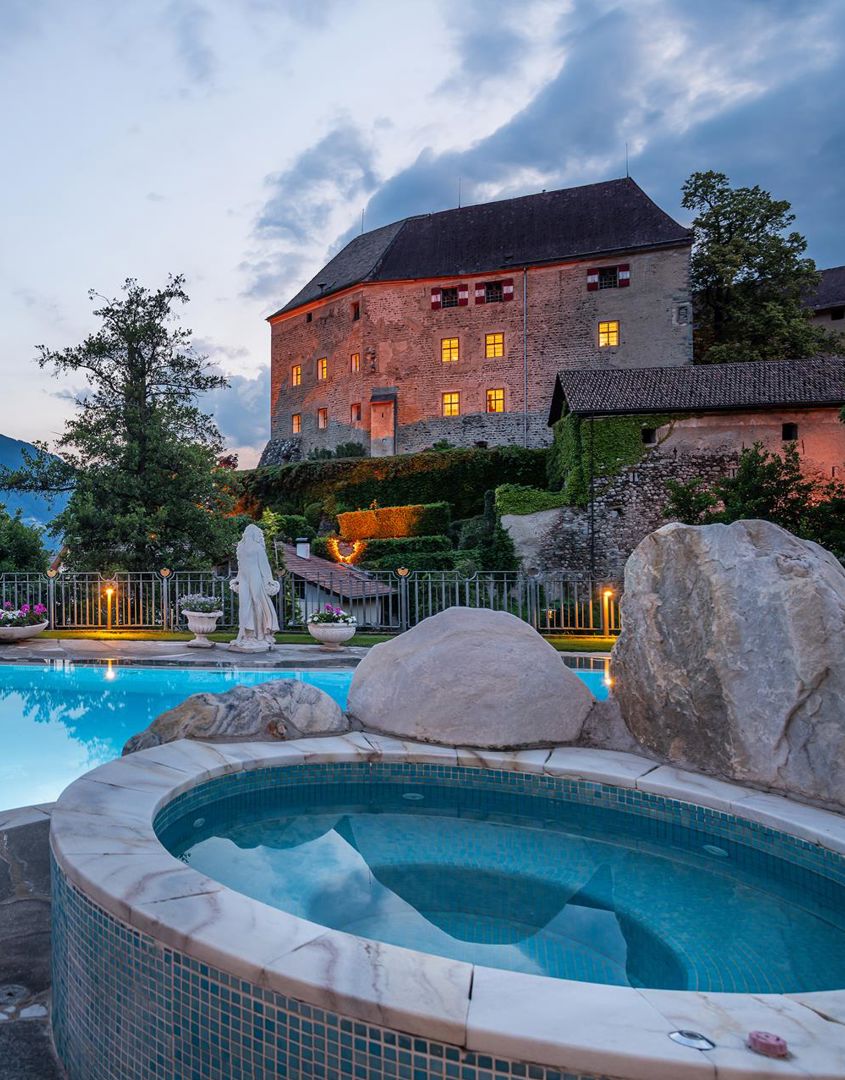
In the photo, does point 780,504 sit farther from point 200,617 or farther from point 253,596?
point 200,617

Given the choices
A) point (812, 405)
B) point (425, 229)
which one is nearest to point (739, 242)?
point (812, 405)

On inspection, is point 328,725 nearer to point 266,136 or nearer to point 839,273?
point 266,136

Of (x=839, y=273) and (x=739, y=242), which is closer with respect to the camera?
(x=739, y=242)

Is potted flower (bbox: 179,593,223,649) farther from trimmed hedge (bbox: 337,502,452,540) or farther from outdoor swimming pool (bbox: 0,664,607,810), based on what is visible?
trimmed hedge (bbox: 337,502,452,540)

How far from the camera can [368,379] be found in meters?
37.1

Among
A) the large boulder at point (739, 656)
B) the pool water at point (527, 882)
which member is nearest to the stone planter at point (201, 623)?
the pool water at point (527, 882)

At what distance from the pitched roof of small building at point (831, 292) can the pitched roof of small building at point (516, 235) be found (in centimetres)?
1369

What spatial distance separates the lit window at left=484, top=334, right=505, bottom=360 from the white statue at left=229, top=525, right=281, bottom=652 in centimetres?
2625

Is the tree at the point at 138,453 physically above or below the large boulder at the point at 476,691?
above

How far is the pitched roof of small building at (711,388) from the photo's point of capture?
827 inches

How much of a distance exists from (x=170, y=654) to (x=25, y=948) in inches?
351

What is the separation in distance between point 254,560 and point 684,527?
8828 mm

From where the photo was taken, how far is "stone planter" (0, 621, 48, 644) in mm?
12938

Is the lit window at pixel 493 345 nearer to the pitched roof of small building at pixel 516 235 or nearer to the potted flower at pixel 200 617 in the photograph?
the pitched roof of small building at pixel 516 235
